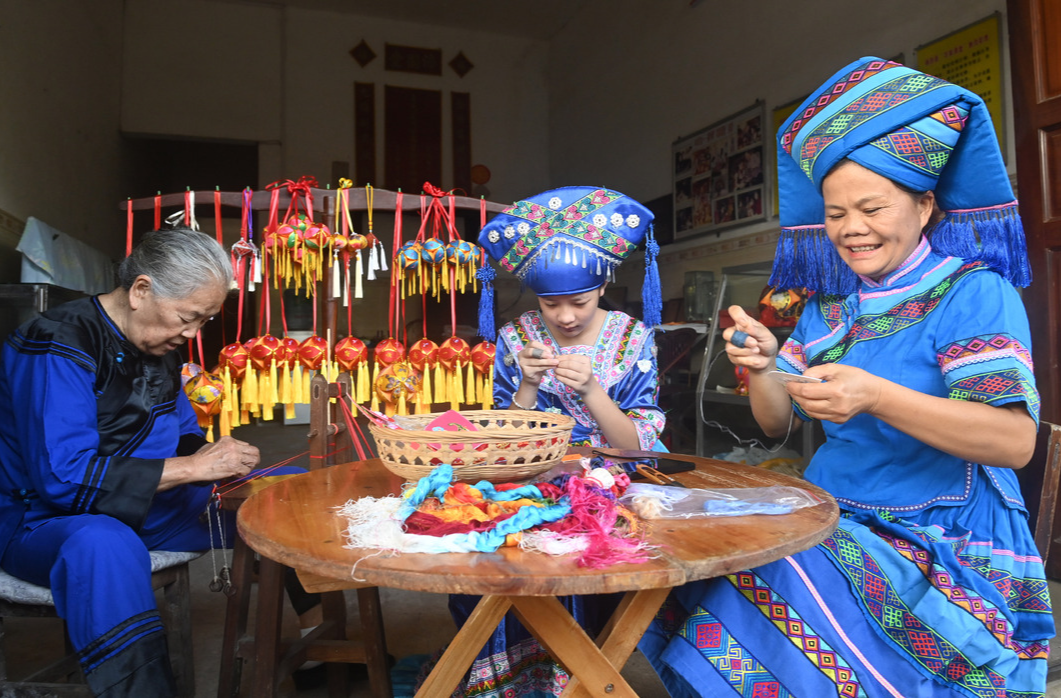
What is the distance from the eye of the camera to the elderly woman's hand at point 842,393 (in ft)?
Result: 4.32

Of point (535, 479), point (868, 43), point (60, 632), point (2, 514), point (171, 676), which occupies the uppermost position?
point (868, 43)

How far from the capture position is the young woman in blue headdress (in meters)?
2.00

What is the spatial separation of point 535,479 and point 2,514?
145 centimetres

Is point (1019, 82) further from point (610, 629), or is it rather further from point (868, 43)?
point (610, 629)

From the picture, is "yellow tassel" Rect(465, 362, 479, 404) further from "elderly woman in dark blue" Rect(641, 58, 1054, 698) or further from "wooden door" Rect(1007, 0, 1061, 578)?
"wooden door" Rect(1007, 0, 1061, 578)

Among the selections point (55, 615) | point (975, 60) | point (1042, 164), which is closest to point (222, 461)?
point (55, 615)

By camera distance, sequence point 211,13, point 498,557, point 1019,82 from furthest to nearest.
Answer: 1. point 211,13
2. point 1019,82
3. point 498,557

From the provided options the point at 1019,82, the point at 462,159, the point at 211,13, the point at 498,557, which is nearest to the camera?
the point at 498,557

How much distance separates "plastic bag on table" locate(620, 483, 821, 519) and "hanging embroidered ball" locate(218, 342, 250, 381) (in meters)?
1.60

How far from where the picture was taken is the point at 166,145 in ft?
38.4

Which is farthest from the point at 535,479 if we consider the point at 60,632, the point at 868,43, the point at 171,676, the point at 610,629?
the point at 868,43

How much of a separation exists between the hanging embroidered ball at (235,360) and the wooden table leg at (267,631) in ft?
3.00

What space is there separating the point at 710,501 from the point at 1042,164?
2.58 m

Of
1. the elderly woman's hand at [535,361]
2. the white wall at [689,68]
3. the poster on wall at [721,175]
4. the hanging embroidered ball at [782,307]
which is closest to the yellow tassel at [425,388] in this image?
the elderly woman's hand at [535,361]
